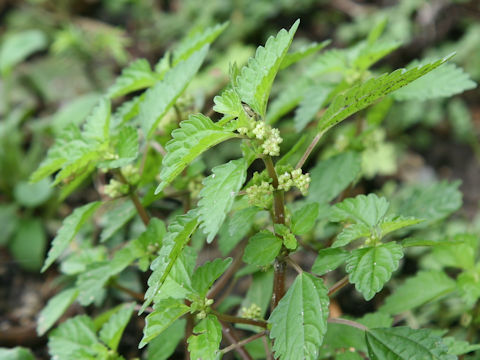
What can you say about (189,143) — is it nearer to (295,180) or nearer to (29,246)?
(295,180)

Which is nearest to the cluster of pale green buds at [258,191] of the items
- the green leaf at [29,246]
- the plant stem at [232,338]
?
the plant stem at [232,338]

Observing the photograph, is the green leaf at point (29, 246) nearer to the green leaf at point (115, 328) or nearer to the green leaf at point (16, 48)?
the green leaf at point (16, 48)

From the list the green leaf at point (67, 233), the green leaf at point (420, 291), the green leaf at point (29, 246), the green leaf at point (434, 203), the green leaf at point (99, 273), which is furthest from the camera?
the green leaf at point (29, 246)

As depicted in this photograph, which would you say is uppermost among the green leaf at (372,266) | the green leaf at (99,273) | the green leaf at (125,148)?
the green leaf at (125,148)

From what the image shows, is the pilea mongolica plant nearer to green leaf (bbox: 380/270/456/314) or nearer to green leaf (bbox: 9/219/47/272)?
green leaf (bbox: 380/270/456/314)

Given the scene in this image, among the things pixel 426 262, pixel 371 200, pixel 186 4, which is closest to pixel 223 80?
pixel 186 4

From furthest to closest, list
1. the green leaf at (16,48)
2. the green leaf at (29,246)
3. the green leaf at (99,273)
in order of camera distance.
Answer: the green leaf at (16,48) → the green leaf at (29,246) → the green leaf at (99,273)

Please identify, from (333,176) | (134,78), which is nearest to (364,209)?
(333,176)
